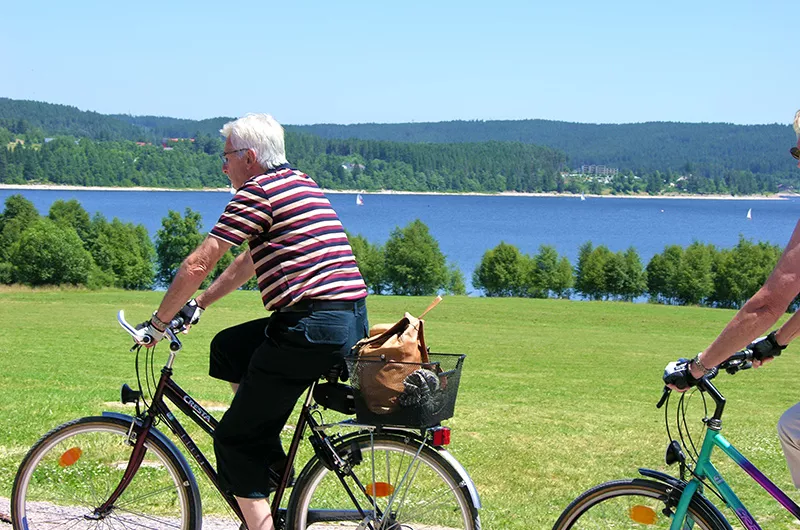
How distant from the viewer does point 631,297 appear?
8475cm

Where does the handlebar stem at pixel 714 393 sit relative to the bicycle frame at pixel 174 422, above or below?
above

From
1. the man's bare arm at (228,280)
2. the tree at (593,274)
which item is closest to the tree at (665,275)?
the tree at (593,274)

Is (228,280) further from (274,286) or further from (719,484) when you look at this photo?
(719,484)

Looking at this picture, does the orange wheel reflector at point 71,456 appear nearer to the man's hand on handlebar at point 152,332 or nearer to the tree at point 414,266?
the man's hand on handlebar at point 152,332

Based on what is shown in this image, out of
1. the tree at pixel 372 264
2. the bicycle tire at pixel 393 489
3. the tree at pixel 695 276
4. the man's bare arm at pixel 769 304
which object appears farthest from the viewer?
the tree at pixel 372 264

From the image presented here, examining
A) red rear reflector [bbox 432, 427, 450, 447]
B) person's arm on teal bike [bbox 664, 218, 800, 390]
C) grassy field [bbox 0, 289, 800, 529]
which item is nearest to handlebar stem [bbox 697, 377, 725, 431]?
person's arm on teal bike [bbox 664, 218, 800, 390]

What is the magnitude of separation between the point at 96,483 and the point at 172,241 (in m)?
89.6

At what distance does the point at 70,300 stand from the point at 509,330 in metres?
22.1

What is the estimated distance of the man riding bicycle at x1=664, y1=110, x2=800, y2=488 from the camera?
2910mm

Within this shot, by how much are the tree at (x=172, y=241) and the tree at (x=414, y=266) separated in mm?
21074

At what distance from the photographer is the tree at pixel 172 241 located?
298ft

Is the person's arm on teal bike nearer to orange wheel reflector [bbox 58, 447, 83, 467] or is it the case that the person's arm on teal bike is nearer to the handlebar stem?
the handlebar stem

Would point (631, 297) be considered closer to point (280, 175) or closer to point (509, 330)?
point (509, 330)

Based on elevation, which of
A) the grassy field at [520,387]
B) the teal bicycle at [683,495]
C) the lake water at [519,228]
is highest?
the teal bicycle at [683,495]
